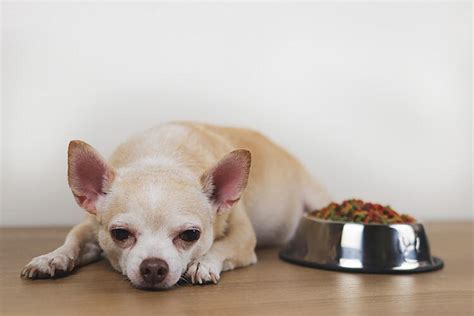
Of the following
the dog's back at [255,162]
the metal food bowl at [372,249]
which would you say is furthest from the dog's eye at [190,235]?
the metal food bowl at [372,249]

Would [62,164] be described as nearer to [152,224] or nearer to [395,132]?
[152,224]

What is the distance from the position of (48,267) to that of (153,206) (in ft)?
1.10

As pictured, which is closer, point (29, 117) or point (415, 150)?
point (29, 117)

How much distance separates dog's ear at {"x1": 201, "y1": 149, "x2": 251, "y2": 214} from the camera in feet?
5.87

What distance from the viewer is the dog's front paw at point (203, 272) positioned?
5.54 feet

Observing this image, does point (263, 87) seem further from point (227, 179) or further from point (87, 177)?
point (87, 177)

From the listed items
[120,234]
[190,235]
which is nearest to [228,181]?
[190,235]

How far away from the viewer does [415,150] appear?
3148 mm

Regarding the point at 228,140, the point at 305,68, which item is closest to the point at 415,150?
the point at 305,68

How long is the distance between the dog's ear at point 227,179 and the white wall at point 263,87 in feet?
3.44

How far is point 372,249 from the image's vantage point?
194 centimetres

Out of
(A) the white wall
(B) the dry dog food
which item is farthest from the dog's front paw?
(A) the white wall

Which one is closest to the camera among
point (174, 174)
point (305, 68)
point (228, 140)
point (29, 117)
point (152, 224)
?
point (152, 224)

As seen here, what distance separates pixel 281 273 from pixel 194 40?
1.36 m
